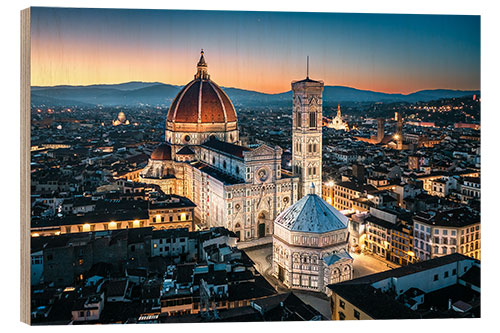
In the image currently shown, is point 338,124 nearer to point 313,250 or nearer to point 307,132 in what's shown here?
point 307,132

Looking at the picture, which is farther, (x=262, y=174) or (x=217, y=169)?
(x=217, y=169)

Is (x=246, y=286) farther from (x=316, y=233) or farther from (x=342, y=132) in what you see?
(x=342, y=132)

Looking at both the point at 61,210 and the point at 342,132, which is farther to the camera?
the point at 342,132

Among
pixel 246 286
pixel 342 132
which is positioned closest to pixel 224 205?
pixel 246 286

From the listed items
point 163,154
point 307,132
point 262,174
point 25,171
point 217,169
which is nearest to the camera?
point 25,171

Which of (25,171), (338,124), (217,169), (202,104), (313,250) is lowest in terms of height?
(313,250)

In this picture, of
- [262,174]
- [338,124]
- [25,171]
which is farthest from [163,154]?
[338,124]
